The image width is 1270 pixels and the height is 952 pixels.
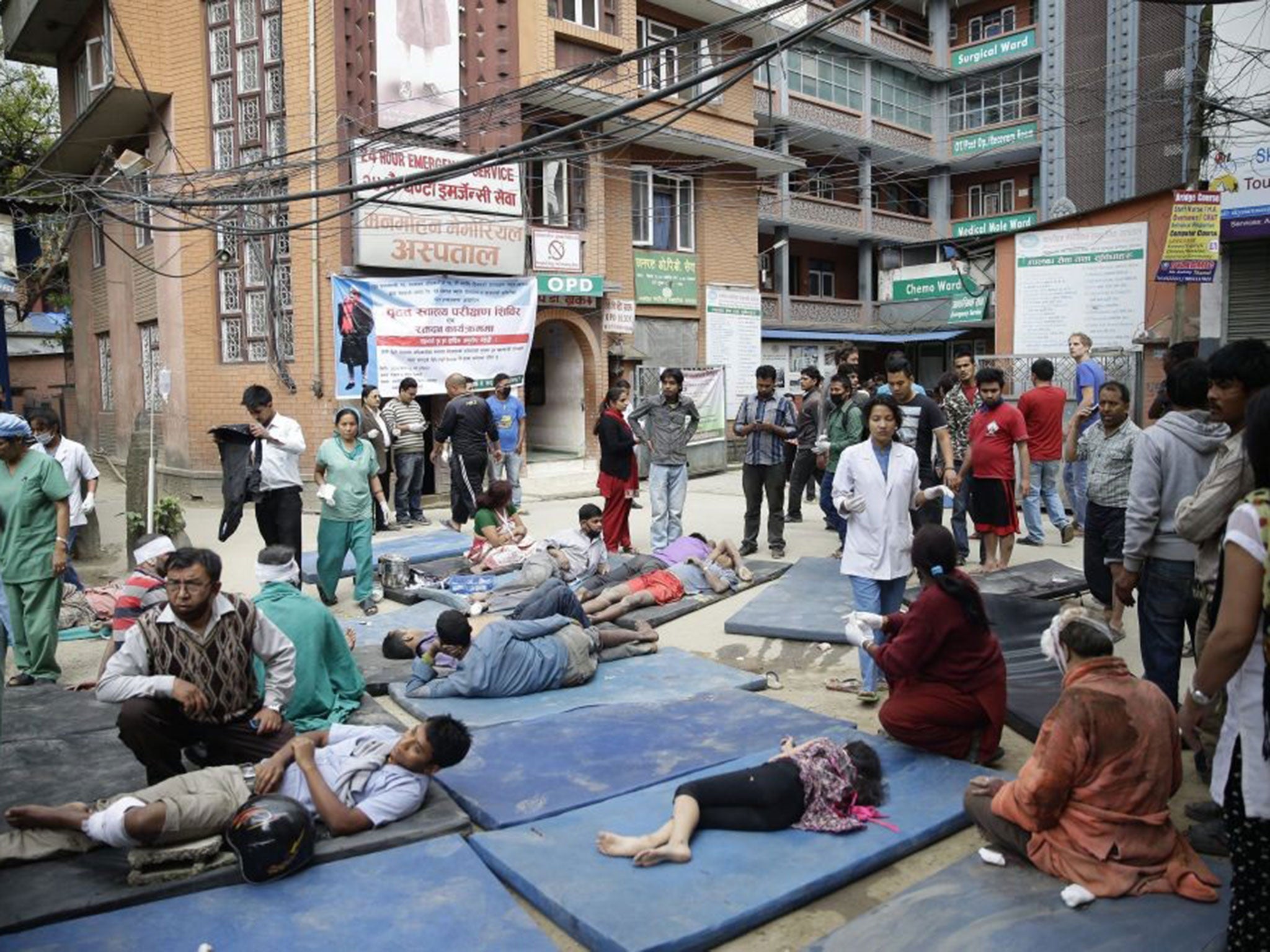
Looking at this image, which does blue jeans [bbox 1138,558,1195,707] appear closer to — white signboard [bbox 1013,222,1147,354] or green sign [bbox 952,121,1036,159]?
white signboard [bbox 1013,222,1147,354]

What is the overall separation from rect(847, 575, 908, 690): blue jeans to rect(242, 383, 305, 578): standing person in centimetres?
442

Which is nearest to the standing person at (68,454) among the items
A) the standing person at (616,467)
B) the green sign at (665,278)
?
the standing person at (616,467)

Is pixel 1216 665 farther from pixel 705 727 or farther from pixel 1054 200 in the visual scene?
pixel 1054 200

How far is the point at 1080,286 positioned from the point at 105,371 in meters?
19.5

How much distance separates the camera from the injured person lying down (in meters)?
3.73

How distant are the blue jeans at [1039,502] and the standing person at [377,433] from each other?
725cm

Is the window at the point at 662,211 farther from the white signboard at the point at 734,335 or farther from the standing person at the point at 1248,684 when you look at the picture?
the standing person at the point at 1248,684

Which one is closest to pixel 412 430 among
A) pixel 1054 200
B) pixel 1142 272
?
pixel 1142 272

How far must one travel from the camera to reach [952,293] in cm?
3127

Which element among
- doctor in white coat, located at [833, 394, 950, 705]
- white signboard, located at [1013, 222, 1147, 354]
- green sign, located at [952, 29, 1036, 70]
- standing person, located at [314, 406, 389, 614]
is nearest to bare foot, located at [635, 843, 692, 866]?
doctor in white coat, located at [833, 394, 950, 705]

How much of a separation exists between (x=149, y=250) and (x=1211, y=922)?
17071 mm

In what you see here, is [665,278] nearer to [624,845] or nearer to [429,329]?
[429,329]

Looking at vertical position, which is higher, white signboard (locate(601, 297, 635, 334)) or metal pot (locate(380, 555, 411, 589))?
white signboard (locate(601, 297, 635, 334))

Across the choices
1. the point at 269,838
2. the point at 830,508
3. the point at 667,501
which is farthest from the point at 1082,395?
the point at 269,838
